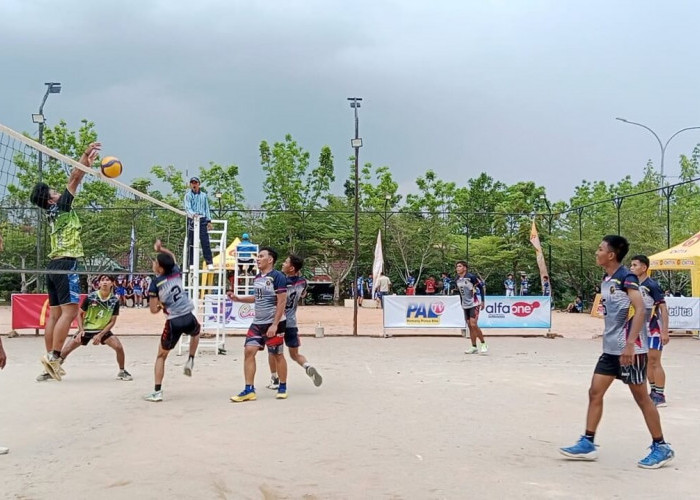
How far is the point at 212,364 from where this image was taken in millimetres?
11578

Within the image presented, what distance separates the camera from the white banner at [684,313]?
17609mm

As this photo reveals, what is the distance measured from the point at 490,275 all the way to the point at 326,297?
29.4 feet

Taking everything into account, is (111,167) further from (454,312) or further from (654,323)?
(454,312)

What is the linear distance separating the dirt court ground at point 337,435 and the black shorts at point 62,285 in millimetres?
1156

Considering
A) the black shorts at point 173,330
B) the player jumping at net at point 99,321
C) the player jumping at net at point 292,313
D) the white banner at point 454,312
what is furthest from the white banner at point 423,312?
the black shorts at point 173,330

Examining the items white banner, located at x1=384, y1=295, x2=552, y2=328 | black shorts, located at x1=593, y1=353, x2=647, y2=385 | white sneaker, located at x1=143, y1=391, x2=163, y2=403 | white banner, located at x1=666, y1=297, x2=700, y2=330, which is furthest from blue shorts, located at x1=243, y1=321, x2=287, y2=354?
white banner, located at x1=666, y1=297, x2=700, y2=330

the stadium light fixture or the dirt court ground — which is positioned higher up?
the stadium light fixture

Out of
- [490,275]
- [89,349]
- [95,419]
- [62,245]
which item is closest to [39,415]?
[95,419]

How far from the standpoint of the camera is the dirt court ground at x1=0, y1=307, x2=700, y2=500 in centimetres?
466

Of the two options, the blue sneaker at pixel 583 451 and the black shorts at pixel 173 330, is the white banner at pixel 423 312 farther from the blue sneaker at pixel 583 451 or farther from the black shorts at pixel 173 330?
the blue sneaker at pixel 583 451

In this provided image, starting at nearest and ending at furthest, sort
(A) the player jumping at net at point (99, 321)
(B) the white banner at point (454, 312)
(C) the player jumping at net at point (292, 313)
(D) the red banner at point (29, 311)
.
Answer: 1. (C) the player jumping at net at point (292, 313)
2. (A) the player jumping at net at point (99, 321)
3. (D) the red banner at point (29, 311)
4. (B) the white banner at point (454, 312)

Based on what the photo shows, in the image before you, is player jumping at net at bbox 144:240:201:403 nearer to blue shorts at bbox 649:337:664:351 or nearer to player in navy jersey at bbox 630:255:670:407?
player in navy jersey at bbox 630:255:670:407

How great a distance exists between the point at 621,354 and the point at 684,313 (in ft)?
46.3

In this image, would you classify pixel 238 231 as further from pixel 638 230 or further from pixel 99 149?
pixel 99 149
